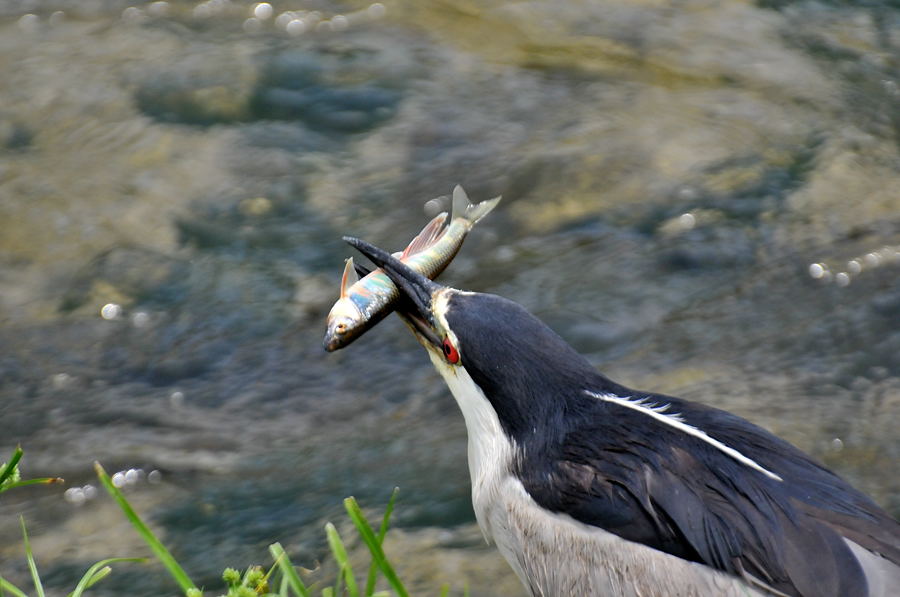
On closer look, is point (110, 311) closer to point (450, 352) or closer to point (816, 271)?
point (450, 352)

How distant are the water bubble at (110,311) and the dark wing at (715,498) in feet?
8.91

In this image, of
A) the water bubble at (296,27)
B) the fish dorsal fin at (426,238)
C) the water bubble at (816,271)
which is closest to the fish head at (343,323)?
the fish dorsal fin at (426,238)

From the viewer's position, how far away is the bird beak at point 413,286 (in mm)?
4016

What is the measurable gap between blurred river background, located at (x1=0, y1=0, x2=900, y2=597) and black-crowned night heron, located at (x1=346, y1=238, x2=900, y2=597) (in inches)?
29.4

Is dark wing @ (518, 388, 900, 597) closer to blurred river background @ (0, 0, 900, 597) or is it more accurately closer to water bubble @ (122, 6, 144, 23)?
blurred river background @ (0, 0, 900, 597)

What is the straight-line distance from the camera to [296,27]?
7730mm

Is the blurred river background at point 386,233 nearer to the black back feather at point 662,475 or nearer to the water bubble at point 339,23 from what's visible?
the water bubble at point 339,23

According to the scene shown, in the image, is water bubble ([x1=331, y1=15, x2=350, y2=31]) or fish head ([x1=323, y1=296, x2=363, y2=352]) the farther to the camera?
water bubble ([x1=331, y1=15, x2=350, y2=31])

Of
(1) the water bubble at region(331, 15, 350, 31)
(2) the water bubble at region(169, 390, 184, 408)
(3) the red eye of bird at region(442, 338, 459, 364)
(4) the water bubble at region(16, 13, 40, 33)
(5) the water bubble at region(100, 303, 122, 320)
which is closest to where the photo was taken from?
(3) the red eye of bird at region(442, 338, 459, 364)

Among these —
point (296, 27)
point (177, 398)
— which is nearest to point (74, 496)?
point (177, 398)

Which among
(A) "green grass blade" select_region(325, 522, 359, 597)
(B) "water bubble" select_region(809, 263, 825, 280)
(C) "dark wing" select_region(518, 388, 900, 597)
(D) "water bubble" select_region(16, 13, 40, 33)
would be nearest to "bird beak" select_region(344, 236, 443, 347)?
(C) "dark wing" select_region(518, 388, 900, 597)

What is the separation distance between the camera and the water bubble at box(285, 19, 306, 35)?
7695 mm

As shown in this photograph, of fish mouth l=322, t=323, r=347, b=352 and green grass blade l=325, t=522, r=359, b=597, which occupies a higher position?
fish mouth l=322, t=323, r=347, b=352

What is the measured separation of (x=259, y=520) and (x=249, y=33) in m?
3.78
